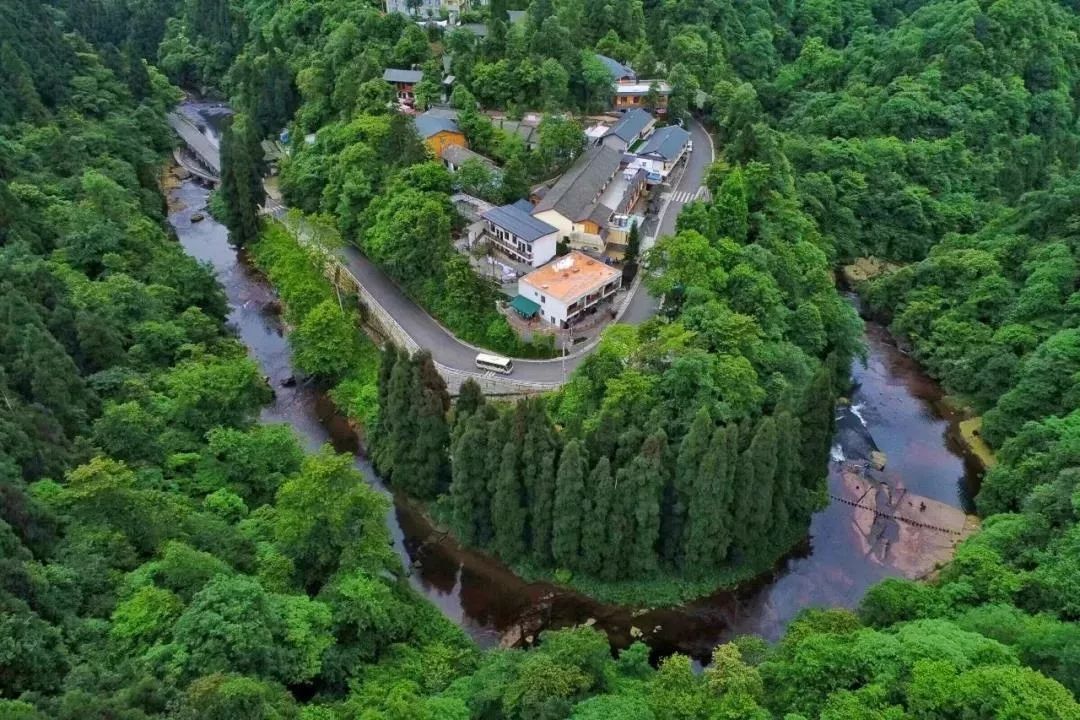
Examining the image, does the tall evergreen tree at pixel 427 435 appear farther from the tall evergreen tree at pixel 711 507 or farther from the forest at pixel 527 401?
the tall evergreen tree at pixel 711 507

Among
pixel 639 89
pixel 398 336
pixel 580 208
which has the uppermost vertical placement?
pixel 639 89

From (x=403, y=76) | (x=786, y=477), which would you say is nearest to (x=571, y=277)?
(x=786, y=477)

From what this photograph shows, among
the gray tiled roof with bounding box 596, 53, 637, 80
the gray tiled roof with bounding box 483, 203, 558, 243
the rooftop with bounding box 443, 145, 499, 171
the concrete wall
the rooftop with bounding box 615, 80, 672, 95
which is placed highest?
the gray tiled roof with bounding box 596, 53, 637, 80

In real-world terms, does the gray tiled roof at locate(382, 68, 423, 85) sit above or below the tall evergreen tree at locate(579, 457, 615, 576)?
above

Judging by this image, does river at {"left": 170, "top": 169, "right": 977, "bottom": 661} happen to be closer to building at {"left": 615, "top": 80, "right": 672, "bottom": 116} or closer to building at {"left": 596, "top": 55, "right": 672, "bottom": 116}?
building at {"left": 615, "top": 80, "right": 672, "bottom": 116}

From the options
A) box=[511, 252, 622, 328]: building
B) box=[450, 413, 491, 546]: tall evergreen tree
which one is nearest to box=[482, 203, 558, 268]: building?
box=[511, 252, 622, 328]: building

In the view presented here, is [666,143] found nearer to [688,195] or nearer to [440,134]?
[688,195]

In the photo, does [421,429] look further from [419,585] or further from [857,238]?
[857,238]
